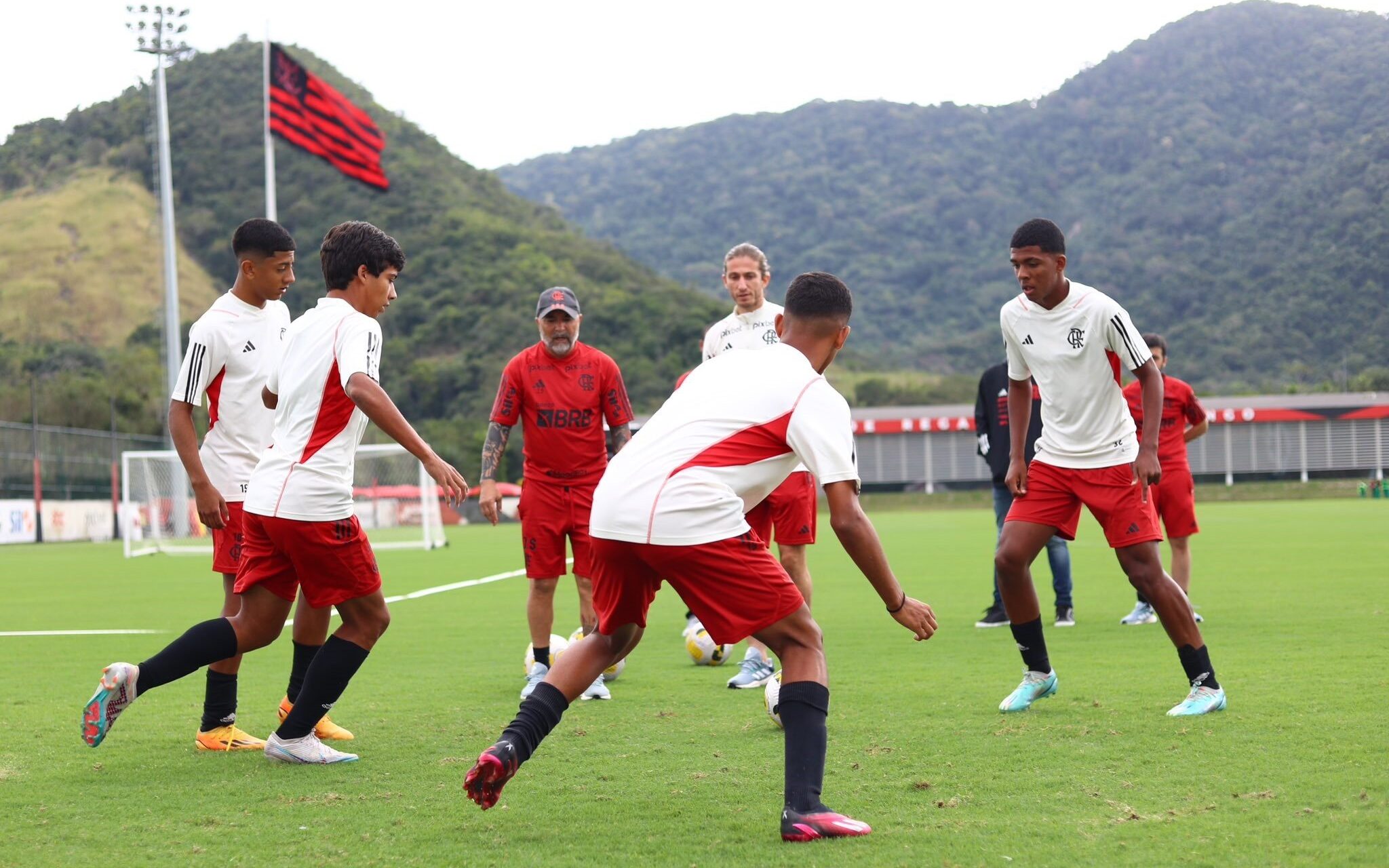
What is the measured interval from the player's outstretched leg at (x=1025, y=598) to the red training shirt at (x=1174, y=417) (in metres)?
4.44

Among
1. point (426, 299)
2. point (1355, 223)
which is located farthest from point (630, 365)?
point (1355, 223)

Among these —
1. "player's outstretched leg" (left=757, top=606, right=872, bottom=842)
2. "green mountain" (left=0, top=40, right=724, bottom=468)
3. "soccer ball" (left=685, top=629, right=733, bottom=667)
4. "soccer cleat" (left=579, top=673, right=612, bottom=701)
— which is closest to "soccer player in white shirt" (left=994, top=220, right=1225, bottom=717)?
"soccer cleat" (left=579, top=673, right=612, bottom=701)

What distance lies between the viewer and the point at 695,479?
4.14m

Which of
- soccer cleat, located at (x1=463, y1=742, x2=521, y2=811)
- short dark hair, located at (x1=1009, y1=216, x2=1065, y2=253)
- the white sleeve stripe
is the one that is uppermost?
short dark hair, located at (x1=1009, y1=216, x2=1065, y2=253)

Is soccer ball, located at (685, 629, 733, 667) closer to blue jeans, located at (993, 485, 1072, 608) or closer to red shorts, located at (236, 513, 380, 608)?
blue jeans, located at (993, 485, 1072, 608)

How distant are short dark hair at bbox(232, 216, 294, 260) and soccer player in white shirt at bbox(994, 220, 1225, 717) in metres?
3.29

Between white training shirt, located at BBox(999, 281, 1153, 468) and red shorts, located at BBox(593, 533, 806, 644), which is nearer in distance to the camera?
red shorts, located at BBox(593, 533, 806, 644)

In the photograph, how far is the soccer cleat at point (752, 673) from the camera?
286 inches

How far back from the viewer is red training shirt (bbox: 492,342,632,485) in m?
7.68

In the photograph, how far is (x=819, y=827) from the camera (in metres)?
3.96

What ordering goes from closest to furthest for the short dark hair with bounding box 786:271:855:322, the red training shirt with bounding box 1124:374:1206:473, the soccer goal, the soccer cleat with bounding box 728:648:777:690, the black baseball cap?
the short dark hair with bounding box 786:271:855:322
the soccer cleat with bounding box 728:648:777:690
the black baseball cap
the red training shirt with bounding box 1124:374:1206:473
the soccer goal

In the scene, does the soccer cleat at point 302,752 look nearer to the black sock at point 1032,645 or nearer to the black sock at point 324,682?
the black sock at point 324,682

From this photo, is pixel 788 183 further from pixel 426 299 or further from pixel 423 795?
pixel 423 795

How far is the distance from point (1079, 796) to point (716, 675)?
11.9 ft
